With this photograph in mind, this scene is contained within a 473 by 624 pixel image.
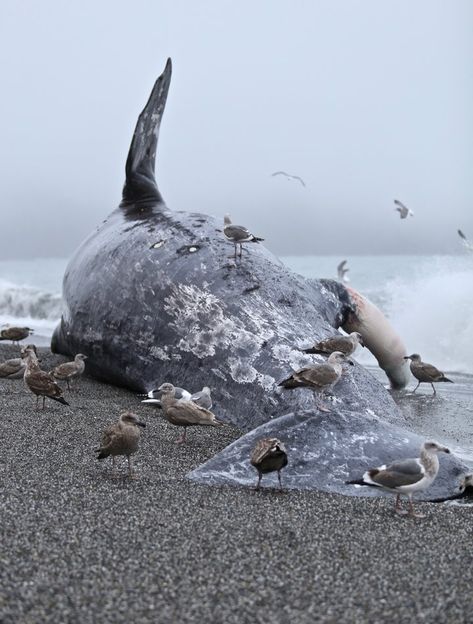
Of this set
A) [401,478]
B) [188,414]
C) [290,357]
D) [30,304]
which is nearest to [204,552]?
[401,478]

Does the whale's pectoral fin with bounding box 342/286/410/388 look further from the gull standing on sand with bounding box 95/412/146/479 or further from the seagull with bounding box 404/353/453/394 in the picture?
the gull standing on sand with bounding box 95/412/146/479

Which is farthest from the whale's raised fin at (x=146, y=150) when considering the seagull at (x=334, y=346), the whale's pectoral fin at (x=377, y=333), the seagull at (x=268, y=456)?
the seagull at (x=268, y=456)

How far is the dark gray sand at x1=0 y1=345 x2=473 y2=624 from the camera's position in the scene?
3311 mm

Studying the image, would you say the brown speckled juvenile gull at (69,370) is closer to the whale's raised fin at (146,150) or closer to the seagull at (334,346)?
the whale's raised fin at (146,150)

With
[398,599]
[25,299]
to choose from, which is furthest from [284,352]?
[25,299]

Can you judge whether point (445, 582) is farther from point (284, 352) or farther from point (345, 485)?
point (284, 352)

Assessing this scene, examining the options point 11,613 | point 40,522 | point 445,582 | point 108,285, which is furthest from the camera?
point 108,285

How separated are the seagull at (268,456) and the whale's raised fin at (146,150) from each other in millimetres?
6267

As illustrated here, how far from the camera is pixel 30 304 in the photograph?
27312mm

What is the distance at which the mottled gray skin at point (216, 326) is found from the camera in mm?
5766

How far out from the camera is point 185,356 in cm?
775

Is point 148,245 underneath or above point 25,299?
above

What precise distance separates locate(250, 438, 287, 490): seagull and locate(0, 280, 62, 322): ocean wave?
21017 mm

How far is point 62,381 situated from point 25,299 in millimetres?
18940
